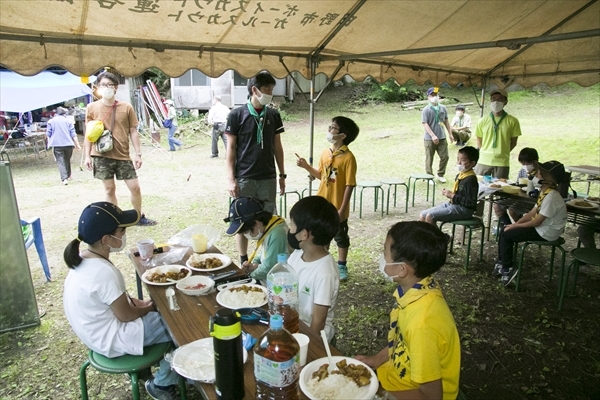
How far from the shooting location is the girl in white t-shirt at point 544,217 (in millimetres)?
4023

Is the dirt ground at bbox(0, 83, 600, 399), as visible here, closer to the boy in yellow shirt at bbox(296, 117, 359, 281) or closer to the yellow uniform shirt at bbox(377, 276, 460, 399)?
the boy in yellow shirt at bbox(296, 117, 359, 281)

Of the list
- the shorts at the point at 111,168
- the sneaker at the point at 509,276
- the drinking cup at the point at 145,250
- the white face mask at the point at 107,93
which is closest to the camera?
the drinking cup at the point at 145,250

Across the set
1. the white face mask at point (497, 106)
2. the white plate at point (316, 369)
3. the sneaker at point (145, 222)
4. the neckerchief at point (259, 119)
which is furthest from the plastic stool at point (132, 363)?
the white face mask at point (497, 106)

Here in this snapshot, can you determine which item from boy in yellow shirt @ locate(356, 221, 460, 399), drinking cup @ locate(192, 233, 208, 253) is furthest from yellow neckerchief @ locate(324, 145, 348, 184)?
boy in yellow shirt @ locate(356, 221, 460, 399)

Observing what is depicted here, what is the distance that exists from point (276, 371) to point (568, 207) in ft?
14.1

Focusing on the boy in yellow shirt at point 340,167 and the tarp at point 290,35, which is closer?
the tarp at point 290,35

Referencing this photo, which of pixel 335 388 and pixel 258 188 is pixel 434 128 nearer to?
pixel 258 188

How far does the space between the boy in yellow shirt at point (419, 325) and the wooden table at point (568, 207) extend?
3513 millimetres

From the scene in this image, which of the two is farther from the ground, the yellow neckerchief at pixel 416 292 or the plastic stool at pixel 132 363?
the yellow neckerchief at pixel 416 292

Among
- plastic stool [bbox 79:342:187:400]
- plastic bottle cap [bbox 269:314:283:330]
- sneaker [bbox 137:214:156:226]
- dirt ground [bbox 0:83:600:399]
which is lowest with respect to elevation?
dirt ground [bbox 0:83:600:399]

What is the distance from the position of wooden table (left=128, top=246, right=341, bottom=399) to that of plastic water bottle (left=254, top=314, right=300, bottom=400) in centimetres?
9

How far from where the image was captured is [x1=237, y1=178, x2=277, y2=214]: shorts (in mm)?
4301

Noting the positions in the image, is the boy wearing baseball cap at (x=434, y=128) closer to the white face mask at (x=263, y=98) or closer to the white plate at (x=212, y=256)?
the white face mask at (x=263, y=98)

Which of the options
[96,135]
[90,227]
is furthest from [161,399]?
[96,135]
